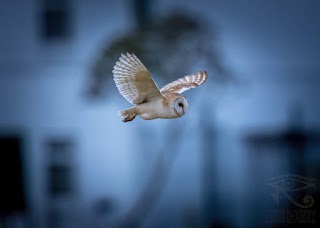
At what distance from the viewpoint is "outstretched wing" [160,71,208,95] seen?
139 cm

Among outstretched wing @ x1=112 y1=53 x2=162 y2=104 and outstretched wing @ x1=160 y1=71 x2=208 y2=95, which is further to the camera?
outstretched wing @ x1=160 y1=71 x2=208 y2=95

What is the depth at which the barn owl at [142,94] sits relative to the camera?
3.95 feet

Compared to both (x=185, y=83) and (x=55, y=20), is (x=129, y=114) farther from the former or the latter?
(x=55, y=20)

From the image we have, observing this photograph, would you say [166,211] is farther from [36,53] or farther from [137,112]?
[137,112]

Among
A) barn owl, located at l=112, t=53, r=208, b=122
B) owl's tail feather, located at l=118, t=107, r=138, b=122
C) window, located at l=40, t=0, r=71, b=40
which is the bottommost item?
owl's tail feather, located at l=118, t=107, r=138, b=122

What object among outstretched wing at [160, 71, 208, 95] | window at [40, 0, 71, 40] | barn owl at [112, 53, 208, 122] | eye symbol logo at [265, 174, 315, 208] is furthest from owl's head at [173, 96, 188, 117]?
window at [40, 0, 71, 40]

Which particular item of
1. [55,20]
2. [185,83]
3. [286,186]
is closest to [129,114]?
[185,83]

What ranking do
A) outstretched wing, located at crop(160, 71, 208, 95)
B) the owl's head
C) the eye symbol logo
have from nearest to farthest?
the owl's head → outstretched wing, located at crop(160, 71, 208, 95) → the eye symbol logo

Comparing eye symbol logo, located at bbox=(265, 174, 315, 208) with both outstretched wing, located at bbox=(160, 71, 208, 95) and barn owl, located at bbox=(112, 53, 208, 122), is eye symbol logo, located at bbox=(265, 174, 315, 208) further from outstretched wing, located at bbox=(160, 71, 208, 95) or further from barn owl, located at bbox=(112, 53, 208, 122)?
barn owl, located at bbox=(112, 53, 208, 122)

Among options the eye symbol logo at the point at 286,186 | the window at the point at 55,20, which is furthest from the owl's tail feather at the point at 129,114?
the window at the point at 55,20

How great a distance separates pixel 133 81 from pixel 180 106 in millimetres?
131

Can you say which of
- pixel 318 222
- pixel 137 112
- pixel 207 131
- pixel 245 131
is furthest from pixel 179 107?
pixel 245 131

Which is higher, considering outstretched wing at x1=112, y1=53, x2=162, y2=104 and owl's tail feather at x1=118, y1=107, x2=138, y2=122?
outstretched wing at x1=112, y1=53, x2=162, y2=104

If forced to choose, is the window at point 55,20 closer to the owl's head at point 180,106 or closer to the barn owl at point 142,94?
the barn owl at point 142,94
